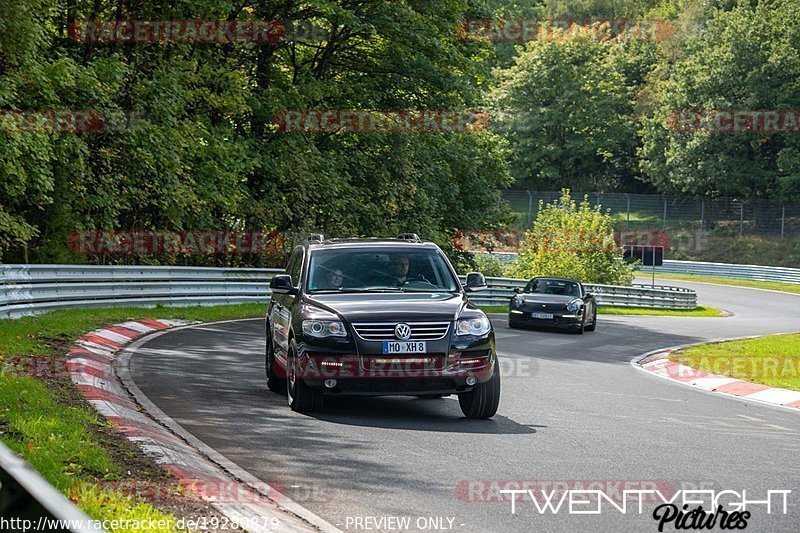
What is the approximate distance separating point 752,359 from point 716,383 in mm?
4210

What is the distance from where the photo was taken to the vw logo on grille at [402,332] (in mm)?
10578

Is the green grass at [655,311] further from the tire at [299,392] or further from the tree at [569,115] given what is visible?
the tree at [569,115]

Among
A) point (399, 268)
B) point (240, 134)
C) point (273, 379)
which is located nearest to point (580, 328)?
point (240, 134)

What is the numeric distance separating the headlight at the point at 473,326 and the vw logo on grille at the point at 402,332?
50cm

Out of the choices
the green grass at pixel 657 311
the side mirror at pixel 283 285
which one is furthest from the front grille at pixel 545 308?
the side mirror at pixel 283 285

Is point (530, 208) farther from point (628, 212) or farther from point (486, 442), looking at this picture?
point (486, 442)

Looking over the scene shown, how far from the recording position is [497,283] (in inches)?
1768

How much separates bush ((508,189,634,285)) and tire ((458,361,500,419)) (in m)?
41.9

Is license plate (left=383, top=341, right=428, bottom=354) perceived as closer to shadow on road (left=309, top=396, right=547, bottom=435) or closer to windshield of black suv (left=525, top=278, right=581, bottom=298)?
shadow on road (left=309, top=396, right=547, bottom=435)

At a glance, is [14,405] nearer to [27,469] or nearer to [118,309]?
[27,469]

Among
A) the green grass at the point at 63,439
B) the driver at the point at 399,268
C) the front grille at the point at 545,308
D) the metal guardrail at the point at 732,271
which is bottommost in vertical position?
the metal guardrail at the point at 732,271

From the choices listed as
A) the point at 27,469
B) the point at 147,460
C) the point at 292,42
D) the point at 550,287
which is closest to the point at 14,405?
the point at 147,460

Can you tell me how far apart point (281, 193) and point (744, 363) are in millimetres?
17976

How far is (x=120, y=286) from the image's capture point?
2455cm
